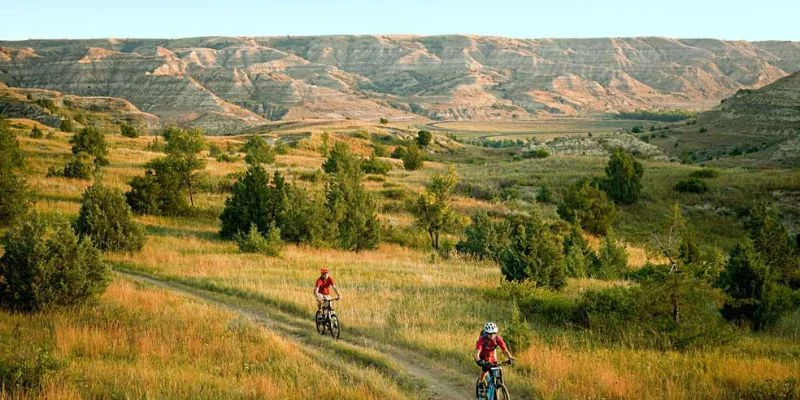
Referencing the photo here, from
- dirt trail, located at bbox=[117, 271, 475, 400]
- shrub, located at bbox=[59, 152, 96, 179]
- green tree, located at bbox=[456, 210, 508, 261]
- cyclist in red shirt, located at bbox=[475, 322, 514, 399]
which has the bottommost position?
green tree, located at bbox=[456, 210, 508, 261]

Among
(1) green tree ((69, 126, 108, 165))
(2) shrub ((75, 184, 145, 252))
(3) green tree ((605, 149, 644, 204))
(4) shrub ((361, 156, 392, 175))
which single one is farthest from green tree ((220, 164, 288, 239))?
(3) green tree ((605, 149, 644, 204))

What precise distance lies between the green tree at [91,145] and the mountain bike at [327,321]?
36133mm

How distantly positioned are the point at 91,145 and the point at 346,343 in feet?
128

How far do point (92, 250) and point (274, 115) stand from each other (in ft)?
606

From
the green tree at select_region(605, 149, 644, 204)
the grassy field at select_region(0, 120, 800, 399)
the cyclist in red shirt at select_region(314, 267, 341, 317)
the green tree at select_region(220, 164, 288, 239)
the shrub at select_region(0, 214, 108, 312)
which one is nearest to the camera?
the grassy field at select_region(0, 120, 800, 399)

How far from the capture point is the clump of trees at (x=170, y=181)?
34.8 metres

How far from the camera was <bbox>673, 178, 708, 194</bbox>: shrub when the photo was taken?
5144 cm

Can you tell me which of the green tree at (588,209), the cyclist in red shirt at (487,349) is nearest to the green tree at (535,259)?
the cyclist in red shirt at (487,349)

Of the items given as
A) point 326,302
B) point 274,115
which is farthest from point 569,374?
point 274,115

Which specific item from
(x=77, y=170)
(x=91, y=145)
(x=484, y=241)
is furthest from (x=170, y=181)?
(x=484, y=241)

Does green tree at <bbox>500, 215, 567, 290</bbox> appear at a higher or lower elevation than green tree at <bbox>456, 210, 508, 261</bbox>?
higher

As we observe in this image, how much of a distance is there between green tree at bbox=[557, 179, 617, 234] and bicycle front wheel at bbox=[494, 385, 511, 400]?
31880mm

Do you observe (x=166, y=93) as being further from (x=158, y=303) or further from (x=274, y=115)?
(x=158, y=303)

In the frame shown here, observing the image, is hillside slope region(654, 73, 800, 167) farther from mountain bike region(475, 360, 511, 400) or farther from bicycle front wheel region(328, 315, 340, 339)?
mountain bike region(475, 360, 511, 400)
